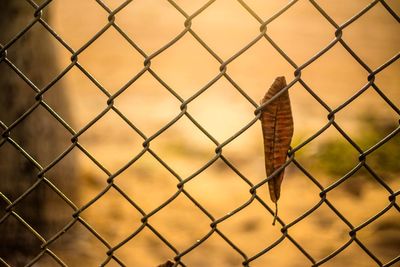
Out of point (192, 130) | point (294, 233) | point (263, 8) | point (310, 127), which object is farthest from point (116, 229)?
point (263, 8)

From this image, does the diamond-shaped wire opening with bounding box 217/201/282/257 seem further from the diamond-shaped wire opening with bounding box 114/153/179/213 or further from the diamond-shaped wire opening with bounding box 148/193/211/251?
the diamond-shaped wire opening with bounding box 114/153/179/213

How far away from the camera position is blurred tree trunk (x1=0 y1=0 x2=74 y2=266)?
3.23 meters

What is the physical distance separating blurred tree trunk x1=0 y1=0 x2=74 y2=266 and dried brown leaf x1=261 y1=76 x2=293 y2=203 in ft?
5.64

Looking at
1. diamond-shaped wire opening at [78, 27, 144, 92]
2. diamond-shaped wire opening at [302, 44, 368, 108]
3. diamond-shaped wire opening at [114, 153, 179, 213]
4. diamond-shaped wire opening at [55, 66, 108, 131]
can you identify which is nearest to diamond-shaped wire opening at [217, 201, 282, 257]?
diamond-shaped wire opening at [114, 153, 179, 213]

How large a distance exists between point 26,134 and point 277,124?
202 centimetres

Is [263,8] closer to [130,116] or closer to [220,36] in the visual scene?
[220,36]

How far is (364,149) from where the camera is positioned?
4.37m

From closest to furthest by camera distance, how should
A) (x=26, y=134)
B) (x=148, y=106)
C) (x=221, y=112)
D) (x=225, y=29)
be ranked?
(x=26, y=134) → (x=221, y=112) → (x=148, y=106) → (x=225, y=29)

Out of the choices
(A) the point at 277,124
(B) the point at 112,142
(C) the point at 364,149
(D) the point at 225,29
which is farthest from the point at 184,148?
(A) the point at 277,124

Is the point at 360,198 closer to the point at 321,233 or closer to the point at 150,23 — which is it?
the point at 321,233

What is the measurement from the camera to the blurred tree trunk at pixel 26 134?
3.23 meters

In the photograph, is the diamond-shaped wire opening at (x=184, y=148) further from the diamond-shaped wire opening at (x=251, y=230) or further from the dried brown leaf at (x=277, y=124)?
the dried brown leaf at (x=277, y=124)

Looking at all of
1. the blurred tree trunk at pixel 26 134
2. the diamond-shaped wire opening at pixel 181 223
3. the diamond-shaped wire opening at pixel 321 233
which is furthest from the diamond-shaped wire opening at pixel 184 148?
the blurred tree trunk at pixel 26 134

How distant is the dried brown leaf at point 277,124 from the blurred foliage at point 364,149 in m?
2.01
